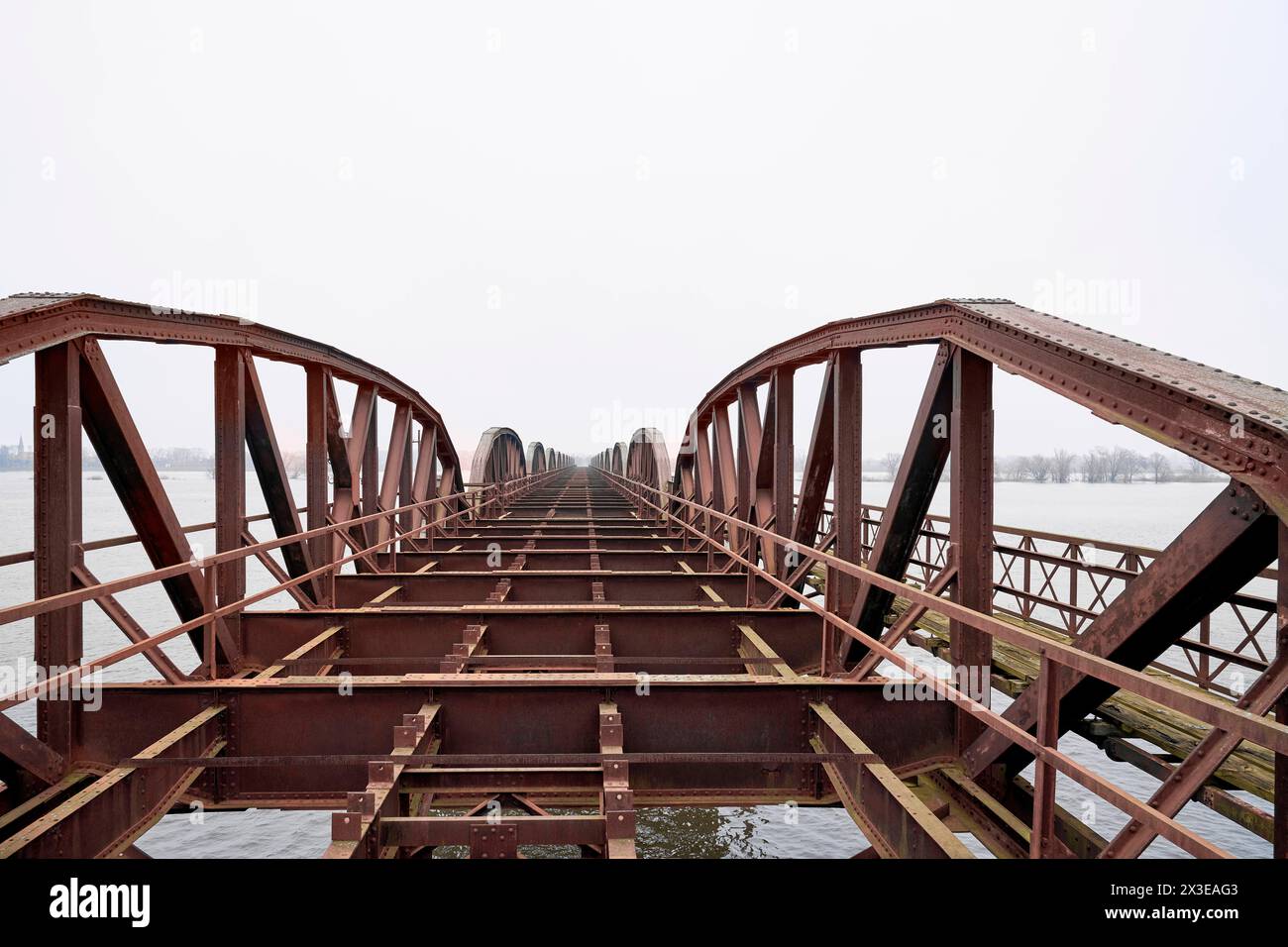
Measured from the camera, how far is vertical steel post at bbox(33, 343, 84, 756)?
4.91 m

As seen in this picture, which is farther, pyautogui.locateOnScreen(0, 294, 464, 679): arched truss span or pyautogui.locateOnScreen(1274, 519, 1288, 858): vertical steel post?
pyautogui.locateOnScreen(0, 294, 464, 679): arched truss span

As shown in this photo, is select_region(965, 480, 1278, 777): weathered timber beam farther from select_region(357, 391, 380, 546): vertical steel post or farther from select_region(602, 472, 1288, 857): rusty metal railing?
select_region(357, 391, 380, 546): vertical steel post

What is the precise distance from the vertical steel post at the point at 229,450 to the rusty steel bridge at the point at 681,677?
29 millimetres

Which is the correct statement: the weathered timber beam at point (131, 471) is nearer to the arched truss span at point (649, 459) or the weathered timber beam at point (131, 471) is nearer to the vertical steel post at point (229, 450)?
the vertical steel post at point (229, 450)

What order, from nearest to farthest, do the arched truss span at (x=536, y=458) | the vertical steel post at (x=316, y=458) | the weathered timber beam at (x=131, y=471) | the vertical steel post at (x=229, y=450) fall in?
1. the weathered timber beam at (x=131, y=471)
2. the vertical steel post at (x=229, y=450)
3. the vertical steel post at (x=316, y=458)
4. the arched truss span at (x=536, y=458)

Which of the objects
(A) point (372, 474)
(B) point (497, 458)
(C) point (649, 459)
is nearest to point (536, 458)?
(B) point (497, 458)

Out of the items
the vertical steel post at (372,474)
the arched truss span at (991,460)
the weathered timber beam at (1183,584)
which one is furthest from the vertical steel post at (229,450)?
the weathered timber beam at (1183,584)

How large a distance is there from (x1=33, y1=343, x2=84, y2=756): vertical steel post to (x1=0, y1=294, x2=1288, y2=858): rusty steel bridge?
2cm

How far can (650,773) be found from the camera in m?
4.85

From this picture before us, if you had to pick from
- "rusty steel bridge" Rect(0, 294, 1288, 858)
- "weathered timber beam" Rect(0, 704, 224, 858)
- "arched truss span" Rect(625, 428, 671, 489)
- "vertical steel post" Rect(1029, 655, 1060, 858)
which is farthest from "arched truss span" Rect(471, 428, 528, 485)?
"vertical steel post" Rect(1029, 655, 1060, 858)

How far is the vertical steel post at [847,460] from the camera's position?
6.96m
